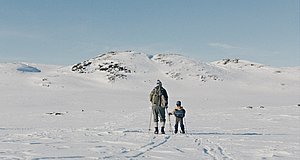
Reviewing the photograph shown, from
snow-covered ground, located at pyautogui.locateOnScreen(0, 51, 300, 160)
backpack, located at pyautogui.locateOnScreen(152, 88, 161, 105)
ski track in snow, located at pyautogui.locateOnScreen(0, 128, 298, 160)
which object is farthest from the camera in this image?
backpack, located at pyautogui.locateOnScreen(152, 88, 161, 105)


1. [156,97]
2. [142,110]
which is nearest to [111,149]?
[156,97]

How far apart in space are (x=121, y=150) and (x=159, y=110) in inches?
261

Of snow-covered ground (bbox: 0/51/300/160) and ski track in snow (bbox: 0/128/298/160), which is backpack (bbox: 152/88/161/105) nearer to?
snow-covered ground (bbox: 0/51/300/160)

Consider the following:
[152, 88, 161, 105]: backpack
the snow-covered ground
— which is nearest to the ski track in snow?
the snow-covered ground

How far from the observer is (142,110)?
121ft

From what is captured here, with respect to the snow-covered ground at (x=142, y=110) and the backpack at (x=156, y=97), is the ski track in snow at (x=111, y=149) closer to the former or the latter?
the snow-covered ground at (x=142, y=110)

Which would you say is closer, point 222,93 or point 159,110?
point 159,110

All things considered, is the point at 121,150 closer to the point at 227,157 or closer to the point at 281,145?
the point at 227,157

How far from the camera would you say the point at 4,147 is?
35.8ft

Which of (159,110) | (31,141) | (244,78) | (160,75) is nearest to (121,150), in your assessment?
(31,141)

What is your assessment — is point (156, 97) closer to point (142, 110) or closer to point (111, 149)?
point (111, 149)

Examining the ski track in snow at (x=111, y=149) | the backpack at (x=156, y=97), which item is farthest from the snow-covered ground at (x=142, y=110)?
the backpack at (x=156, y=97)

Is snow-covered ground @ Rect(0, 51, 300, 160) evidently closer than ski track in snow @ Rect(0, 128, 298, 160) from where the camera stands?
No

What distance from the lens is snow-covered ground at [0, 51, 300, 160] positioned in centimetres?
1138
